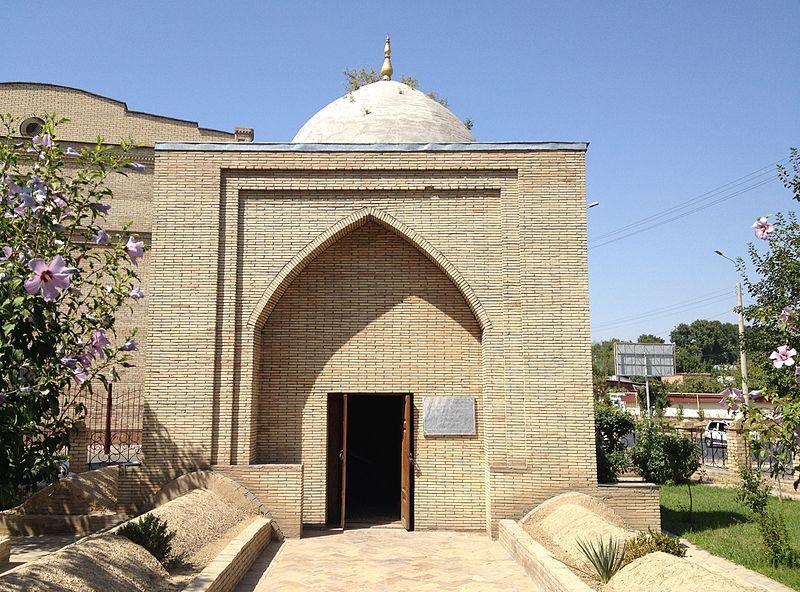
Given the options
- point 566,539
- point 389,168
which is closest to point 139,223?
point 389,168

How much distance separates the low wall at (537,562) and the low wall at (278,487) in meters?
2.73

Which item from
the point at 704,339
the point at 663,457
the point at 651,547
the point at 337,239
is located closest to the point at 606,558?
the point at 651,547

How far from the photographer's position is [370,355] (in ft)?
33.3

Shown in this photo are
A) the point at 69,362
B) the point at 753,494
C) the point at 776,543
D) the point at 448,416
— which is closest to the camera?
the point at 69,362

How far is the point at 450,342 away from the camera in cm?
1021

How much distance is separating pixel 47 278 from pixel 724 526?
9843 mm

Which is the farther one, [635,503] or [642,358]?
[642,358]

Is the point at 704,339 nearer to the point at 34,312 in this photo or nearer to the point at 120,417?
the point at 120,417

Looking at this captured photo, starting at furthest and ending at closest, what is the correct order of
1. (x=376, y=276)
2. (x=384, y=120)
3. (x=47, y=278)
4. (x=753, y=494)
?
(x=384, y=120), (x=376, y=276), (x=753, y=494), (x=47, y=278)

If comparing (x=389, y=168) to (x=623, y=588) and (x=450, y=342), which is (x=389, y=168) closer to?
(x=450, y=342)

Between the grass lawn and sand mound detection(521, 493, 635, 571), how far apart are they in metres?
1.40

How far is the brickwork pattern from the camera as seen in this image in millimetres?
9312

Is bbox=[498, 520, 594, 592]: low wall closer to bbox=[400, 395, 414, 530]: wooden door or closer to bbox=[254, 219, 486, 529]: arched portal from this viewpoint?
bbox=[254, 219, 486, 529]: arched portal

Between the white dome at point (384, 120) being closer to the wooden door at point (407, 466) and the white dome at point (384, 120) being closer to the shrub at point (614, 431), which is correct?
the wooden door at point (407, 466)
